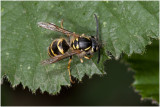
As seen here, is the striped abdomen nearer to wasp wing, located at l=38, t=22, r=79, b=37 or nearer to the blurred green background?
wasp wing, located at l=38, t=22, r=79, b=37

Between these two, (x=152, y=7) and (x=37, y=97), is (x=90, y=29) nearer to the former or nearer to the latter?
(x=152, y=7)

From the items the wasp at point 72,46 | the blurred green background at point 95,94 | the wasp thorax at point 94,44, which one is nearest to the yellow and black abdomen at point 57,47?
the wasp at point 72,46

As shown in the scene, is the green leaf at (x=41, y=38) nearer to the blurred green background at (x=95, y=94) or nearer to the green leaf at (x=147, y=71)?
the green leaf at (x=147, y=71)

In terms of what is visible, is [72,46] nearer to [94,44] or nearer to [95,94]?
[94,44]

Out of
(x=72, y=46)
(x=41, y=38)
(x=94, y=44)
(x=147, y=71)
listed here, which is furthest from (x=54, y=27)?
(x=147, y=71)

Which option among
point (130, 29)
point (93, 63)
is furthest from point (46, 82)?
point (130, 29)
